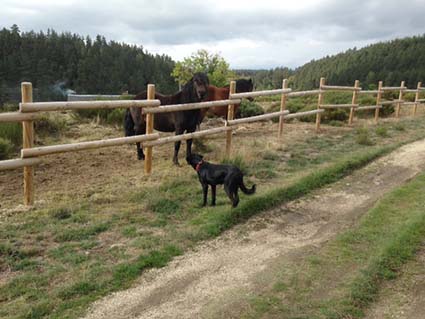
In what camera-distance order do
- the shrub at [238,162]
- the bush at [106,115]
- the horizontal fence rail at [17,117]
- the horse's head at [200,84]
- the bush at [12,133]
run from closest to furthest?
the horizontal fence rail at [17,117]
the shrub at [238,162]
the horse's head at [200,84]
the bush at [12,133]
the bush at [106,115]

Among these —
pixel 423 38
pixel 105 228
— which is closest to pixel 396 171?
pixel 105 228

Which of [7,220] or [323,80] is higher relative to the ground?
[323,80]

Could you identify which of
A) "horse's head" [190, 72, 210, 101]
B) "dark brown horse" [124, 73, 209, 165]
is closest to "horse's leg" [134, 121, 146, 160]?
"dark brown horse" [124, 73, 209, 165]

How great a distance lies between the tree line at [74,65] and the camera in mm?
51938

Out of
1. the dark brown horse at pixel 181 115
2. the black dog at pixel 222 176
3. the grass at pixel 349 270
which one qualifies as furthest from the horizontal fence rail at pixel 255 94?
the grass at pixel 349 270

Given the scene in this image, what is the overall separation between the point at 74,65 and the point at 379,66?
2532 inches

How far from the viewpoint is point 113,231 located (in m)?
4.18

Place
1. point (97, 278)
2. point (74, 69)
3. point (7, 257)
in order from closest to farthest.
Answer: point (97, 278) < point (7, 257) < point (74, 69)

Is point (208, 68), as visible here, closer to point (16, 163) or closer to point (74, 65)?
point (16, 163)

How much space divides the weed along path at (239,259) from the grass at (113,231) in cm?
16

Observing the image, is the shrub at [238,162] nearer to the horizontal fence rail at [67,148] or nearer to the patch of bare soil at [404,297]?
the horizontal fence rail at [67,148]

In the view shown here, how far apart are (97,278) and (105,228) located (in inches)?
41.8

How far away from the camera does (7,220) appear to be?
14.1ft

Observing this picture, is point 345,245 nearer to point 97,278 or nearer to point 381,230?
point 381,230
